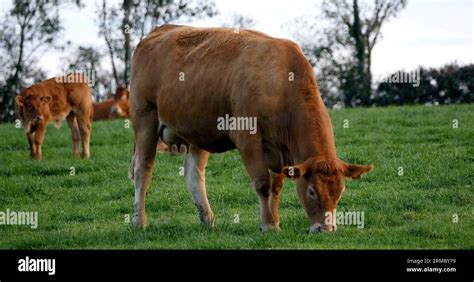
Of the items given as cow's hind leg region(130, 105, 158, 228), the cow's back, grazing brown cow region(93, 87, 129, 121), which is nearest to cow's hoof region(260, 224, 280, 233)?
the cow's back

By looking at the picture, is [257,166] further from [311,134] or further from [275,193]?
[311,134]

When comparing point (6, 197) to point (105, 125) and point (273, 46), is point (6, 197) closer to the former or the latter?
point (273, 46)

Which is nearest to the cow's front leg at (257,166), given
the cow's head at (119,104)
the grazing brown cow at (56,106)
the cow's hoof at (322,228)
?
the cow's hoof at (322,228)

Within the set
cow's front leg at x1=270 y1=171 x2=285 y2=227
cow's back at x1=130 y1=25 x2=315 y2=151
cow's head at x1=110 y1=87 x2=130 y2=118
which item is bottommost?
cow's front leg at x1=270 y1=171 x2=285 y2=227

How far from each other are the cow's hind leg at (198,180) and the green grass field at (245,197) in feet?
0.62

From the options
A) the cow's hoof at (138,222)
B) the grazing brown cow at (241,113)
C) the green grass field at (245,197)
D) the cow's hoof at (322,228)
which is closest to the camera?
→ the cow's hoof at (322,228)

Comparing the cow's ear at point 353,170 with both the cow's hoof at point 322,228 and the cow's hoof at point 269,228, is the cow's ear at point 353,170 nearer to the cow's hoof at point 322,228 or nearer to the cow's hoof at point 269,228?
the cow's hoof at point 322,228

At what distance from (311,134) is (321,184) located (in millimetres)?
630

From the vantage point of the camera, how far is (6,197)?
47.8 ft

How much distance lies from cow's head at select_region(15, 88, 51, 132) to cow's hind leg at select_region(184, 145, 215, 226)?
29.0 feet

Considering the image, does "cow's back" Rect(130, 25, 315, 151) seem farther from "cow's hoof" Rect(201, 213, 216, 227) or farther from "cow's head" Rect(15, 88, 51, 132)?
"cow's head" Rect(15, 88, 51, 132)

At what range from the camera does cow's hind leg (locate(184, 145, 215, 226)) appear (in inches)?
445

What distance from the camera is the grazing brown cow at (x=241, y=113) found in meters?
9.39
